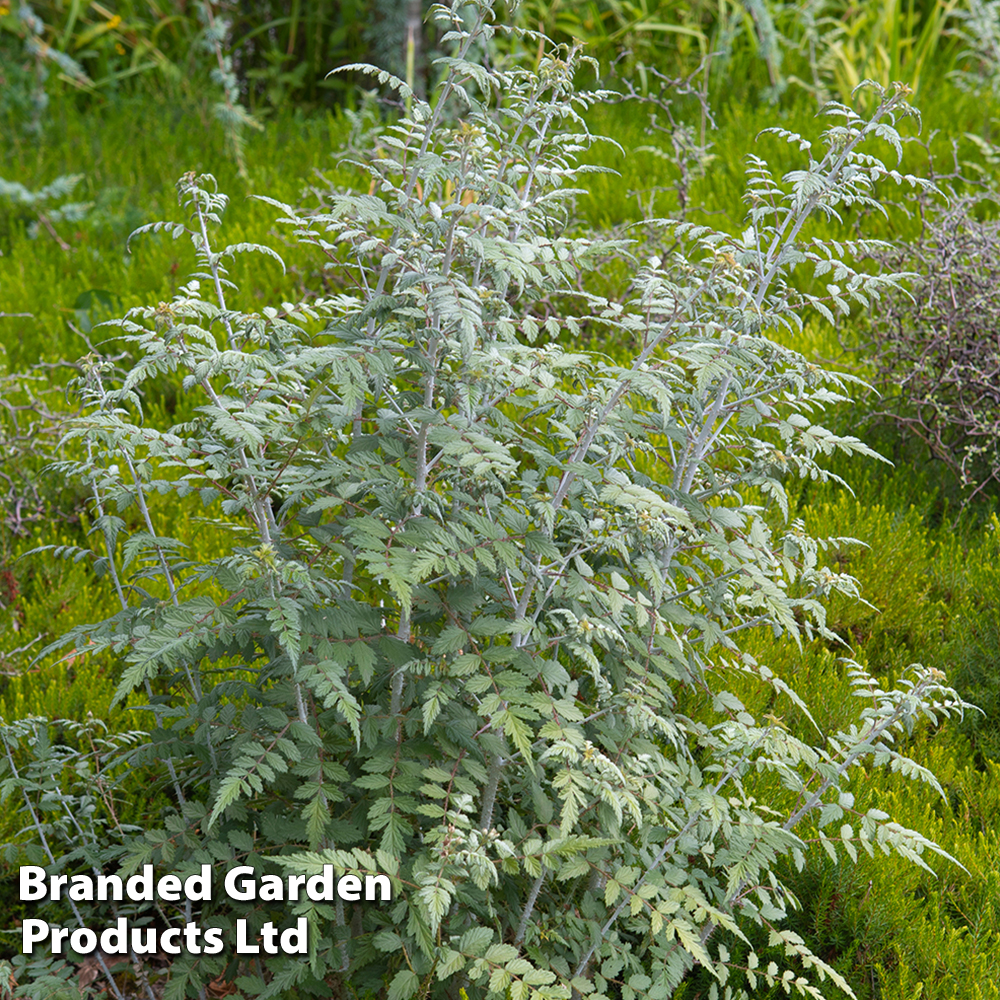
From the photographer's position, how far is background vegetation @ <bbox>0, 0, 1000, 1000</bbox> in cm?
285

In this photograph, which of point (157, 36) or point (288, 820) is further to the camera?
point (157, 36)

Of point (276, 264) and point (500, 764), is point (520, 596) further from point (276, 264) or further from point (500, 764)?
point (276, 264)

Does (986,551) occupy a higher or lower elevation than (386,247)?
lower

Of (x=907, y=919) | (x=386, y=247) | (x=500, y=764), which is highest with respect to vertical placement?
(x=386, y=247)

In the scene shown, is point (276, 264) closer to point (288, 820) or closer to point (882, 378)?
point (882, 378)

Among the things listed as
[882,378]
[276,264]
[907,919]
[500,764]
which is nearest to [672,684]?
[907,919]

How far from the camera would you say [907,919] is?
2.61m

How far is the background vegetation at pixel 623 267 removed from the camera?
285 cm

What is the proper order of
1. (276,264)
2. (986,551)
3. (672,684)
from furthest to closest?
(276,264) → (986,551) → (672,684)

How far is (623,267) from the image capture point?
16.5ft

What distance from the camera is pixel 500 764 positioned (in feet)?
7.25

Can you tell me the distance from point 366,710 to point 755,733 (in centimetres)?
80

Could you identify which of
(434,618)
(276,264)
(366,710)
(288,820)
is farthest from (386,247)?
(276,264)

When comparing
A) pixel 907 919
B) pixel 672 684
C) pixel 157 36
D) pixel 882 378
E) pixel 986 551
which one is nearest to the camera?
pixel 907 919
